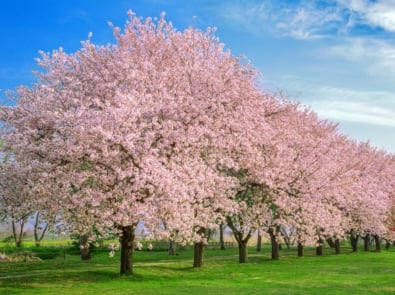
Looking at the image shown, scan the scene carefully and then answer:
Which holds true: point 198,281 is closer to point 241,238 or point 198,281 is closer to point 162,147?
point 162,147

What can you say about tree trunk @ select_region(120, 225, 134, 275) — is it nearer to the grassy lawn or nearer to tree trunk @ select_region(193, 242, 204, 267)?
the grassy lawn

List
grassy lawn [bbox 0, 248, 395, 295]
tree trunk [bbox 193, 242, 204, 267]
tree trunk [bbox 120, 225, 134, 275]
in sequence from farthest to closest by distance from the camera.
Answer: tree trunk [bbox 193, 242, 204, 267]
tree trunk [bbox 120, 225, 134, 275]
grassy lawn [bbox 0, 248, 395, 295]

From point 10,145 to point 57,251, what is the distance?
94.0ft

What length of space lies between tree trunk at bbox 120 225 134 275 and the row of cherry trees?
6 centimetres

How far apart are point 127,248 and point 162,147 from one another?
7146 millimetres

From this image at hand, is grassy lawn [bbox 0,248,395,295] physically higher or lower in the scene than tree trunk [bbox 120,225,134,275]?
lower

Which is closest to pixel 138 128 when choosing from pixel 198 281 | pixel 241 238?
pixel 198 281

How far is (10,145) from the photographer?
29422mm

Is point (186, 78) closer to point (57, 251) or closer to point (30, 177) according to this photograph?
point (30, 177)

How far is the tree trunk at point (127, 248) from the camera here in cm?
2980

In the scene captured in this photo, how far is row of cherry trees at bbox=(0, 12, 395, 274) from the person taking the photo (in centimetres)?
2528

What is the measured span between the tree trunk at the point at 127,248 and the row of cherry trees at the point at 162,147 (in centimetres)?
6

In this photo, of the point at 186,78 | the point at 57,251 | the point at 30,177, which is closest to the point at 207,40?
the point at 186,78

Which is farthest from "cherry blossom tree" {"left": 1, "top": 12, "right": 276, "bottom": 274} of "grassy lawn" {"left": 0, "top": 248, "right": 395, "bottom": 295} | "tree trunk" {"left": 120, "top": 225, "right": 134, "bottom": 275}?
"grassy lawn" {"left": 0, "top": 248, "right": 395, "bottom": 295}
